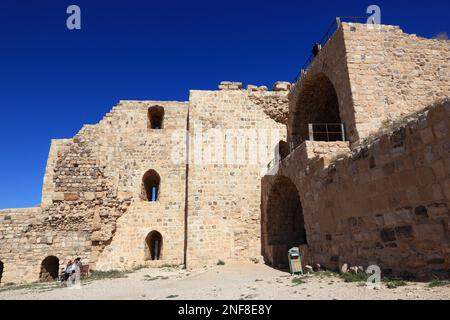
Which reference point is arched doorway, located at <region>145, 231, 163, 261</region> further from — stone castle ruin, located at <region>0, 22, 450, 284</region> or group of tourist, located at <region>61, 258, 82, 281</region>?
group of tourist, located at <region>61, 258, 82, 281</region>

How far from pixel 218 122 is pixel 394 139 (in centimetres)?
920

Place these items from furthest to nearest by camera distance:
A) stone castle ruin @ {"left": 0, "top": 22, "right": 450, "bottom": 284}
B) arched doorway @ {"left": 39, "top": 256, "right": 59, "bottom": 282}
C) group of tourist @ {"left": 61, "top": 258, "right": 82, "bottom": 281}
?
arched doorway @ {"left": 39, "top": 256, "right": 59, "bottom": 282}, group of tourist @ {"left": 61, "top": 258, "right": 82, "bottom": 281}, stone castle ruin @ {"left": 0, "top": 22, "right": 450, "bottom": 284}

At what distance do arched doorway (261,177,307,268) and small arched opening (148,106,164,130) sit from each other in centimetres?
664

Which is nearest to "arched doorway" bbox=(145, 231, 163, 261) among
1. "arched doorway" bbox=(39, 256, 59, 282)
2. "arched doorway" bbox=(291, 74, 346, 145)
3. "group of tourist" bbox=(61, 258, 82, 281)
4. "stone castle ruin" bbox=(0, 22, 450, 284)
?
"stone castle ruin" bbox=(0, 22, 450, 284)

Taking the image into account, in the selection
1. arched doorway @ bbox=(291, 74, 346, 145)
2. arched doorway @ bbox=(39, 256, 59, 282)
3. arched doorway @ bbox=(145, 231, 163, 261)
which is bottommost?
arched doorway @ bbox=(39, 256, 59, 282)

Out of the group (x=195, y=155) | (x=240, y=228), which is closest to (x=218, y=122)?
(x=195, y=155)

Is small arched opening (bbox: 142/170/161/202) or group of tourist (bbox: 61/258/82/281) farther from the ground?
small arched opening (bbox: 142/170/161/202)

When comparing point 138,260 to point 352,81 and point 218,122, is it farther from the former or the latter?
point 352,81

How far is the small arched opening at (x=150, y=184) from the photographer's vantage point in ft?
45.4

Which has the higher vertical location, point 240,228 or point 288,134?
point 288,134

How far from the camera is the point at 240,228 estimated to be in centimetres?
1270

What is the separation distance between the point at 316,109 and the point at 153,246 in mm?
9631

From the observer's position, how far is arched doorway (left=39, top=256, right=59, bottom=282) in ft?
39.4
